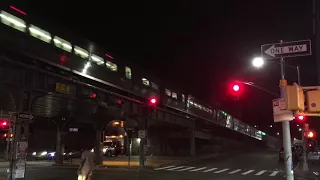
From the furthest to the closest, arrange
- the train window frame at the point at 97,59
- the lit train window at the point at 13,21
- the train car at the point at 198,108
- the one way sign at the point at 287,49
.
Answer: the train car at the point at 198,108 < the train window frame at the point at 97,59 < the lit train window at the point at 13,21 < the one way sign at the point at 287,49

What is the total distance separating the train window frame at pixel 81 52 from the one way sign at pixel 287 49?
1228 centimetres

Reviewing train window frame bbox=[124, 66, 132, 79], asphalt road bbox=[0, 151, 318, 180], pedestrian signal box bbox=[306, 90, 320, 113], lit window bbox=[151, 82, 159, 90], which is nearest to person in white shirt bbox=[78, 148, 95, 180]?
pedestrian signal box bbox=[306, 90, 320, 113]

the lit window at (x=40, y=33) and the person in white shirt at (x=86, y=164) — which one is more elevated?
the lit window at (x=40, y=33)

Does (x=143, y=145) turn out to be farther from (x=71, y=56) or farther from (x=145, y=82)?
(x=71, y=56)

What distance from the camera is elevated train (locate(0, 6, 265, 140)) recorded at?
54.1 ft

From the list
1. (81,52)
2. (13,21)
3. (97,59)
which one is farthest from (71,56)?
(13,21)

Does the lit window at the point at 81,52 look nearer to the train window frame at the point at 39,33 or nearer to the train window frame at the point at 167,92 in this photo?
the train window frame at the point at 39,33

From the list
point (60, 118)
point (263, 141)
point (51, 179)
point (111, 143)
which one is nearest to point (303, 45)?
point (51, 179)

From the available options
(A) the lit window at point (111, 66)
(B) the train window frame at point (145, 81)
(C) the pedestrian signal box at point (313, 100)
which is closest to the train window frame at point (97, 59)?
(A) the lit window at point (111, 66)

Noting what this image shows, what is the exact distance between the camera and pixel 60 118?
34781 millimetres

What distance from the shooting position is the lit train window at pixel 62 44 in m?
19.2

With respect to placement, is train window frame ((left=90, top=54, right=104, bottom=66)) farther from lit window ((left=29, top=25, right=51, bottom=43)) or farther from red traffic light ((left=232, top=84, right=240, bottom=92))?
red traffic light ((left=232, top=84, right=240, bottom=92))

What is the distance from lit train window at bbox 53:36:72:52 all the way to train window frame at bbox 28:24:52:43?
0.51 metres

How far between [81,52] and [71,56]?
117 centimetres
